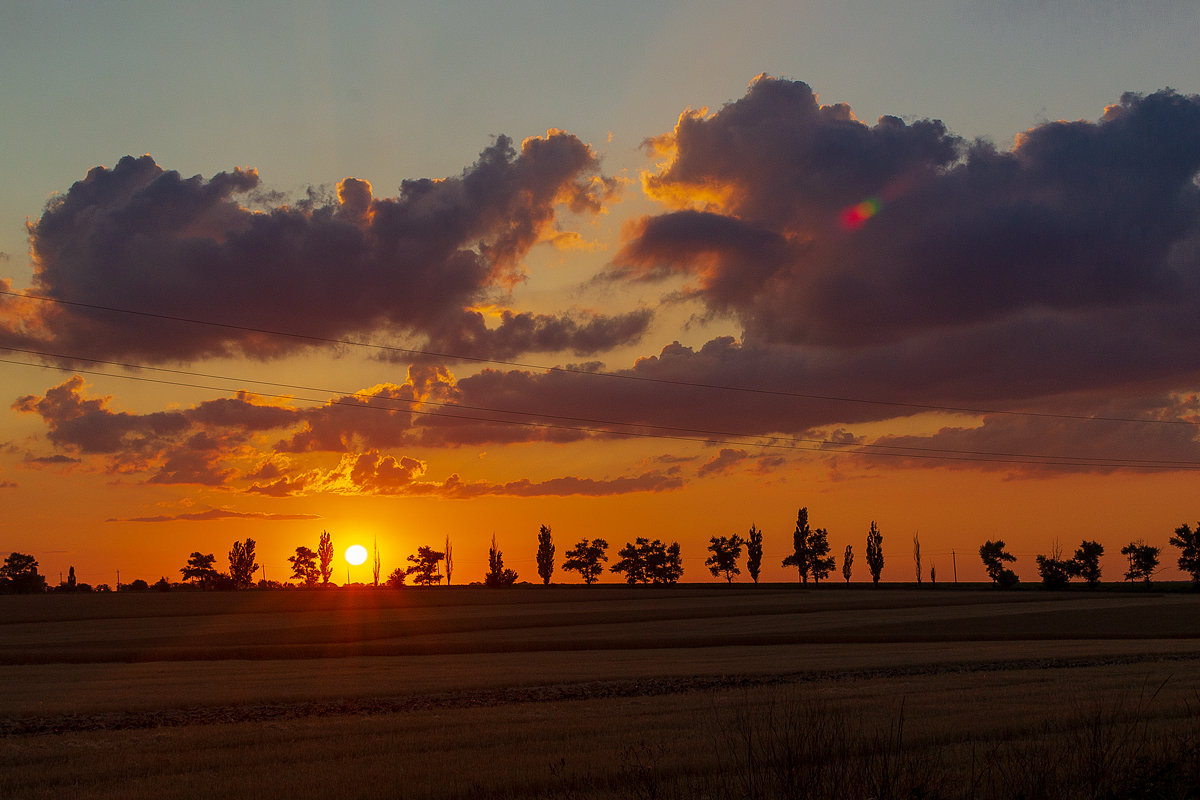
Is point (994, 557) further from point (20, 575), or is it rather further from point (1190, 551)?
point (20, 575)

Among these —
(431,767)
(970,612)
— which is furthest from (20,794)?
(970,612)

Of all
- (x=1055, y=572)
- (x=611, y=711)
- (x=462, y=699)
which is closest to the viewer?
(x=611, y=711)

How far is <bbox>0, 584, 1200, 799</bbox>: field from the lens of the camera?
16.4 m

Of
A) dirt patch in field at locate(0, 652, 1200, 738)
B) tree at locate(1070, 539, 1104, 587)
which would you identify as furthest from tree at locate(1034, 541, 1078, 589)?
dirt patch in field at locate(0, 652, 1200, 738)

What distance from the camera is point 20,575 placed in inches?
7702

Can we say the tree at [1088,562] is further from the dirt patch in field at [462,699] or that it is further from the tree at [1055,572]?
the dirt patch in field at [462,699]

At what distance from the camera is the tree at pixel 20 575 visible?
19115 centimetres

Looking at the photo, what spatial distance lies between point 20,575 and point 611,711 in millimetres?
207657

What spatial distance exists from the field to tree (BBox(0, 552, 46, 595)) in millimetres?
135271

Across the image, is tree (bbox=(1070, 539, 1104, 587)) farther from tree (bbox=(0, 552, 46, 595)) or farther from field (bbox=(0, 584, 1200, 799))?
tree (bbox=(0, 552, 46, 595))

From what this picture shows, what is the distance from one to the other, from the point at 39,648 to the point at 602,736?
55437 millimetres

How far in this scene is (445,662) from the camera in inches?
1916

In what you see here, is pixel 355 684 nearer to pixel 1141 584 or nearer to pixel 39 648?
pixel 39 648

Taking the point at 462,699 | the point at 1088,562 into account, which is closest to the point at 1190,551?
the point at 1088,562
